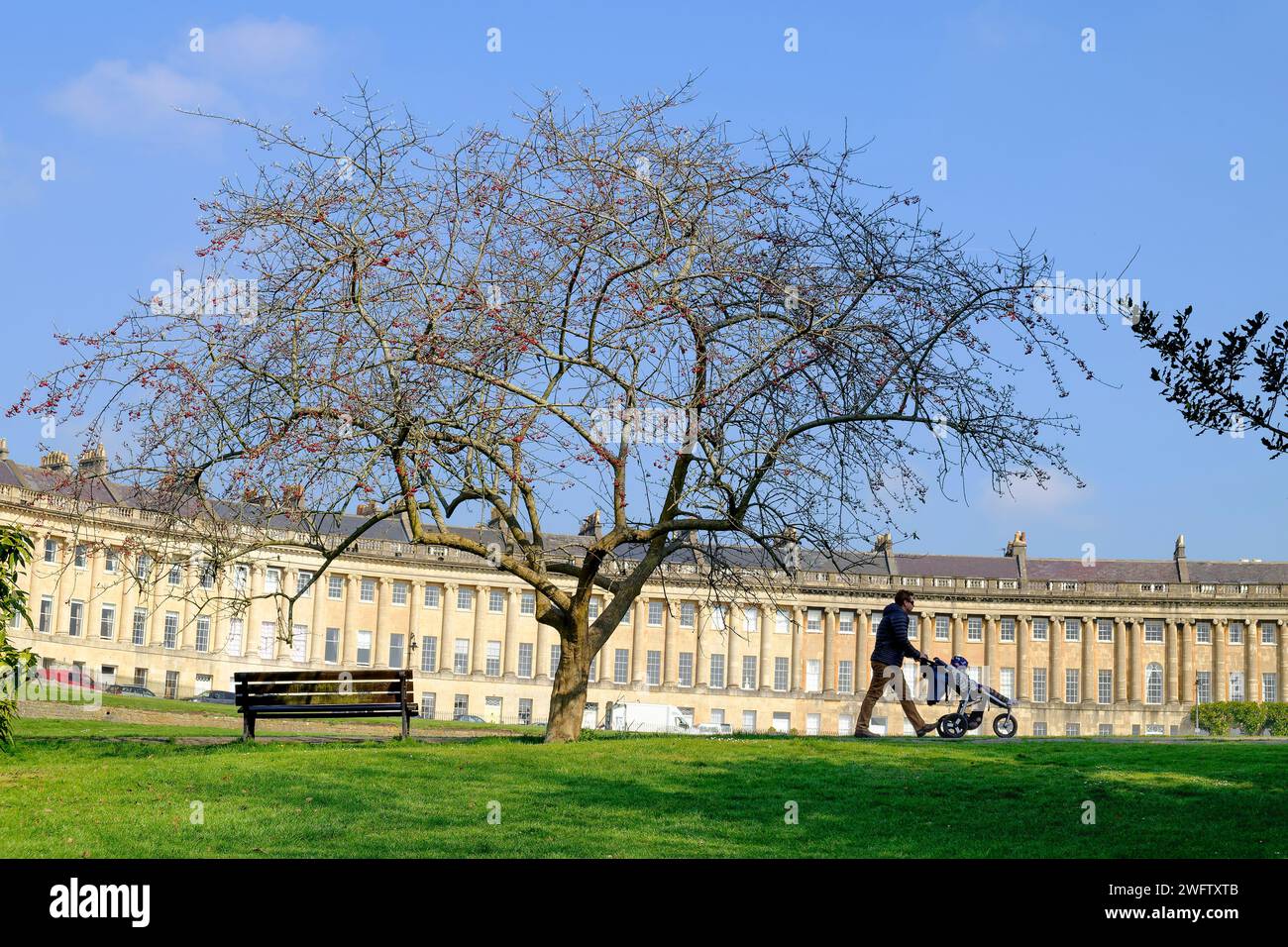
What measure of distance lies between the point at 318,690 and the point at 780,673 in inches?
3269

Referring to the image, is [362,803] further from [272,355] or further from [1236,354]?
[1236,354]

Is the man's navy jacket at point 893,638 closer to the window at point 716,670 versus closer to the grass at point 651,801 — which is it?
the grass at point 651,801

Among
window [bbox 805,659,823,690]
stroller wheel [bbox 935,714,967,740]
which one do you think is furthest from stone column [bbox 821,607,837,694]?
stroller wheel [bbox 935,714,967,740]

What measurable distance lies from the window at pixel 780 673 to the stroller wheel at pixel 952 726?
261ft

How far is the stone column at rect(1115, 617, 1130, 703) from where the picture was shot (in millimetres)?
101875

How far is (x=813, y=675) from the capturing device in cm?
10325

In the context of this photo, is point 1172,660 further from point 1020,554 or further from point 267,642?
point 267,642

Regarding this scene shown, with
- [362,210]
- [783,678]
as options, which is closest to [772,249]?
[362,210]

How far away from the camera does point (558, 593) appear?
21.4 meters

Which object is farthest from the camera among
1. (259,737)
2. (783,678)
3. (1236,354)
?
(783,678)

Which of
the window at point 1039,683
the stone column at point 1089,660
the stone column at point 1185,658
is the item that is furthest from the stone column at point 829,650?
the stone column at point 1185,658

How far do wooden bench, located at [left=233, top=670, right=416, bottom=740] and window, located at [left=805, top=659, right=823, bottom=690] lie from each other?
82.4 m

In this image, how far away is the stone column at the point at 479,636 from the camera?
98938mm

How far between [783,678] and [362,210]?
A: 86390 millimetres
